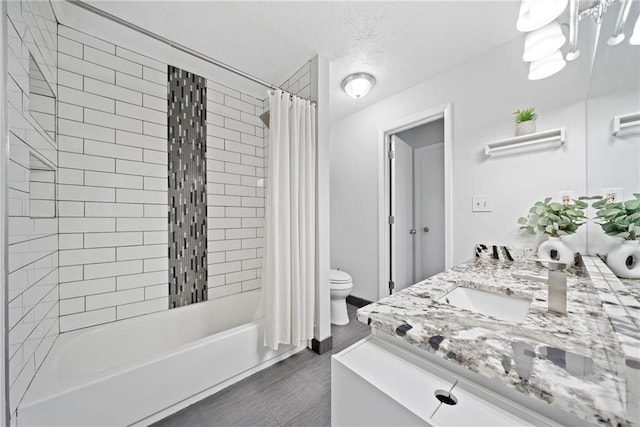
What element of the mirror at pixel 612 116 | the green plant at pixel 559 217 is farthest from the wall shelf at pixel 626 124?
the green plant at pixel 559 217

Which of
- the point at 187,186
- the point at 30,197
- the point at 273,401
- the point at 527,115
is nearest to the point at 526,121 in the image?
the point at 527,115

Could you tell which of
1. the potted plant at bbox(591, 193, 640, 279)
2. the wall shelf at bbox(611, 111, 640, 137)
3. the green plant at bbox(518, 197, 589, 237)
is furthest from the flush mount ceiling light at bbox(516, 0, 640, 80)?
the green plant at bbox(518, 197, 589, 237)

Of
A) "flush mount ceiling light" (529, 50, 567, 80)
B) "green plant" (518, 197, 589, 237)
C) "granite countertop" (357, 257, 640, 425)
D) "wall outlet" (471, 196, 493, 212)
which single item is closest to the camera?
"granite countertop" (357, 257, 640, 425)

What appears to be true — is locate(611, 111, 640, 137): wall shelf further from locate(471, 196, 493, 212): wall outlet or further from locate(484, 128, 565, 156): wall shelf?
locate(471, 196, 493, 212): wall outlet

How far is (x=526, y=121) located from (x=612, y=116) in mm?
882

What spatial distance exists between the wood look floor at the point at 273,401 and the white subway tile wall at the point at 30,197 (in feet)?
2.35

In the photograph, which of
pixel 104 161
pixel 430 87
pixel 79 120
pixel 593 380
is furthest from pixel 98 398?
pixel 430 87

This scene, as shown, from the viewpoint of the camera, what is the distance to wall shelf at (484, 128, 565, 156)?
56.6 inches

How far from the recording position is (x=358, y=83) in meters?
2.06

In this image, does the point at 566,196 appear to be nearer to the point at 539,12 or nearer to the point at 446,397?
the point at 539,12

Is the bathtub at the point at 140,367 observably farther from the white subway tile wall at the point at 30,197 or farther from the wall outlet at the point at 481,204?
the wall outlet at the point at 481,204

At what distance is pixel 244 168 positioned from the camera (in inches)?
88.3

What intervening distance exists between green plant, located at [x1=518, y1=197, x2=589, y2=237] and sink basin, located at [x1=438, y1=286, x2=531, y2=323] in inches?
27.4

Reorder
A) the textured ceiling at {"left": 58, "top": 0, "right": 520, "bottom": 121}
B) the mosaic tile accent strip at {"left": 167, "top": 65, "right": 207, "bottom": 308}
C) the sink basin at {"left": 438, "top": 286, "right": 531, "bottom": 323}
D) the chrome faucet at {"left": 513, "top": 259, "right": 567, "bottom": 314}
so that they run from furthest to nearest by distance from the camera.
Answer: the mosaic tile accent strip at {"left": 167, "top": 65, "right": 207, "bottom": 308} → the textured ceiling at {"left": 58, "top": 0, "right": 520, "bottom": 121} → the sink basin at {"left": 438, "top": 286, "right": 531, "bottom": 323} → the chrome faucet at {"left": 513, "top": 259, "right": 567, "bottom": 314}
